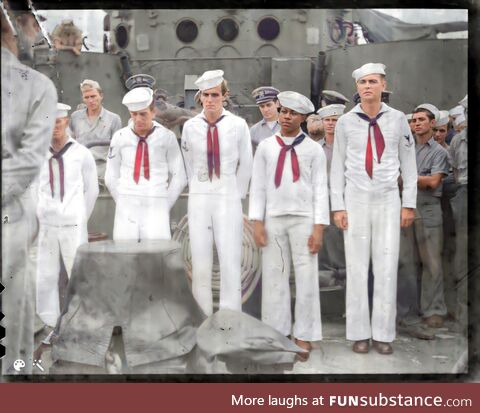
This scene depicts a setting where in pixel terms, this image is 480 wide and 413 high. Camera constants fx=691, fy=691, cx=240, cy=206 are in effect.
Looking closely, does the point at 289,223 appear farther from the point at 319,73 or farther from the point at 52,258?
the point at 52,258

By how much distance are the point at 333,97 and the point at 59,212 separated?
1717mm

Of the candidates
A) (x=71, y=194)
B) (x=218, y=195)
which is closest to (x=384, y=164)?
(x=218, y=195)

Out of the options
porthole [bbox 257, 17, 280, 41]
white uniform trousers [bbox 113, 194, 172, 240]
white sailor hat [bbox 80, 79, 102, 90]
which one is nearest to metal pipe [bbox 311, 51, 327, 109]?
porthole [bbox 257, 17, 280, 41]

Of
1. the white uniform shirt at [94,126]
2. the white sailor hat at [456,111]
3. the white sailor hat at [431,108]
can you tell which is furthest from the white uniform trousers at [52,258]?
the white sailor hat at [456,111]

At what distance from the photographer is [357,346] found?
3.97 m

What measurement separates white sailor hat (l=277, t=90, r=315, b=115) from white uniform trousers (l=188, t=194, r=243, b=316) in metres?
0.62

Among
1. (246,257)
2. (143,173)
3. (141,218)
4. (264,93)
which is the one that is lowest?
(246,257)

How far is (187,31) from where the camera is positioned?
12.9 ft

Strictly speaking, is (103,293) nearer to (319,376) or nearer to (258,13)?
(319,376)

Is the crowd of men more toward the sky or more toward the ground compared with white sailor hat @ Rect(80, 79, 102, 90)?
more toward the ground

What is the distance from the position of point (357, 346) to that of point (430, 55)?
1.72 m

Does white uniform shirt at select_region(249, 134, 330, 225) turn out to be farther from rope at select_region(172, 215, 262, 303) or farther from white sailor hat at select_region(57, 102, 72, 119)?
white sailor hat at select_region(57, 102, 72, 119)

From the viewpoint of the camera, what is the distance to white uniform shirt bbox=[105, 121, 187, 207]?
3.99 m
